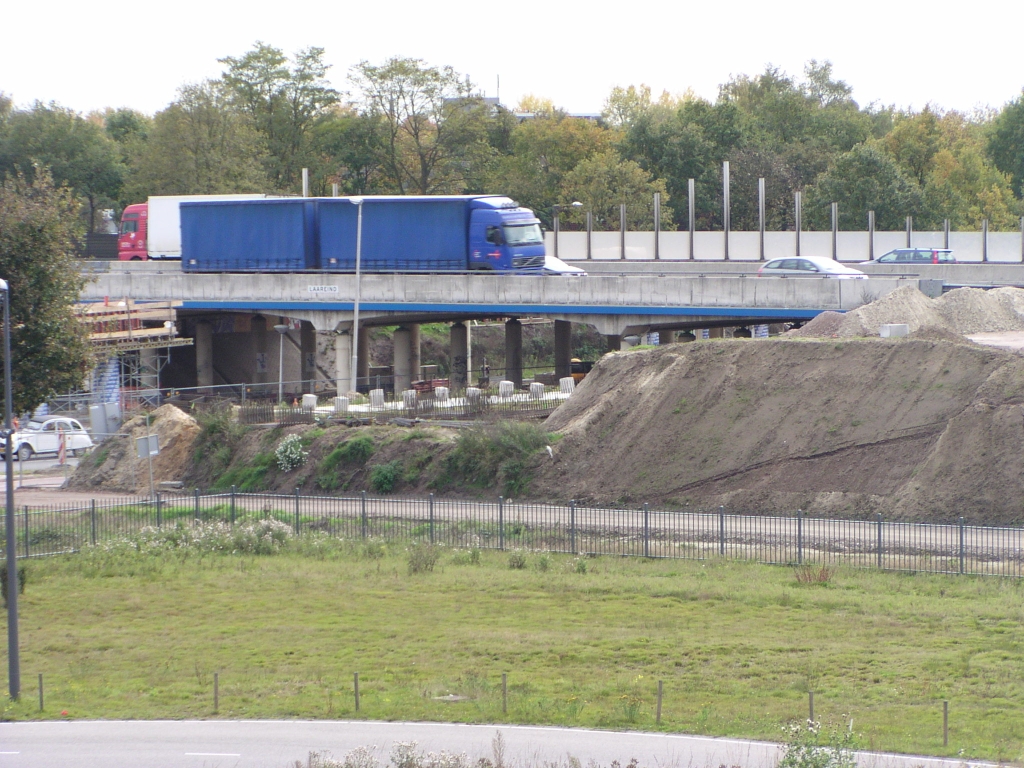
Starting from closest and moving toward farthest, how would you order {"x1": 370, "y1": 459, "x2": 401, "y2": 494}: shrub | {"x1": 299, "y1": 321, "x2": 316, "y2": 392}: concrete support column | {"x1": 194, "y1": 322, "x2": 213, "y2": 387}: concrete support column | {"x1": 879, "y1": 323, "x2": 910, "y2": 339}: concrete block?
{"x1": 879, "y1": 323, "x2": 910, "y2": 339}: concrete block, {"x1": 370, "y1": 459, "x2": 401, "y2": 494}: shrub, {"x1": 194, "y1": 322, "x2": 213, "y2": 387}: concrete support column, {"x1": 299, "y1": 321, "x2": 316, "y2": 392}: concrete support column

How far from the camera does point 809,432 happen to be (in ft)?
106

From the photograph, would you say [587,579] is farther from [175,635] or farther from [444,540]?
[175,635]

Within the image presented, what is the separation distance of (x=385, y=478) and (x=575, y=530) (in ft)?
33.5

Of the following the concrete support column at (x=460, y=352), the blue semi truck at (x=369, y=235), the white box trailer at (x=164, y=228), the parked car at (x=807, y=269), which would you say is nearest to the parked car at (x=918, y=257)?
the parked car at (x=807, y=269)

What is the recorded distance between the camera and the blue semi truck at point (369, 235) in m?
51.1

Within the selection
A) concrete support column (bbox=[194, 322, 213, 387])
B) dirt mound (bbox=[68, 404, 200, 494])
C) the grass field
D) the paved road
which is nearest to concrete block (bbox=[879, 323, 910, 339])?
the grass field

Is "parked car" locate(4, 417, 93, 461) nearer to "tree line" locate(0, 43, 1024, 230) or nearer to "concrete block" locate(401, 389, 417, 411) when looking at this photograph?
"concrete block" locate(401, 389, 417, 411)

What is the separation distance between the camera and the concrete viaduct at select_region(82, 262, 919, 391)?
43.7m

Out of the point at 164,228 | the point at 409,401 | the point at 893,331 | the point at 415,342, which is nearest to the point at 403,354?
the point at 415,342

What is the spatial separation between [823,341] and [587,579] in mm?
14088

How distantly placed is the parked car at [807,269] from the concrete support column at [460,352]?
1686 cm

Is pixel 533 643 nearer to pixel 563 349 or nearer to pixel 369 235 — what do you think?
pixel 563 349

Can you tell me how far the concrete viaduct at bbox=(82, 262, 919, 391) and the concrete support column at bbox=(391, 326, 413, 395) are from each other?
0.05 m

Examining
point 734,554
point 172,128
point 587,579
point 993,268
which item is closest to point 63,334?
point 587,579
